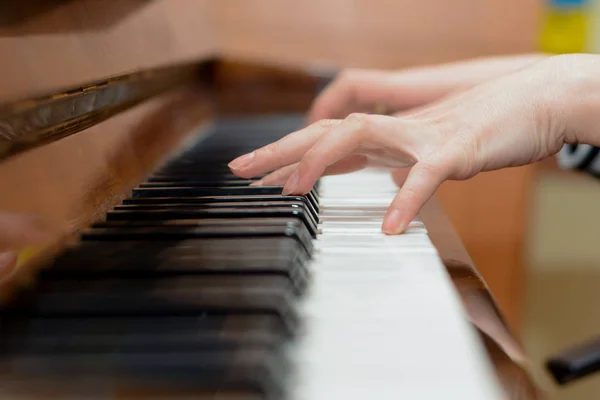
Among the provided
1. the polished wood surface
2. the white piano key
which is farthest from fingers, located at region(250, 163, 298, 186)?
the polished wood surface

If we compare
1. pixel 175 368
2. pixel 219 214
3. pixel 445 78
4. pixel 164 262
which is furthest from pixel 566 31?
pixel 175 368

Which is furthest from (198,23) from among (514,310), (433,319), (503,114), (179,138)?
(514,310)

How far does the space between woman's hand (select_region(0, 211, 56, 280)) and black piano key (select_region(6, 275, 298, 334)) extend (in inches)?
1.1

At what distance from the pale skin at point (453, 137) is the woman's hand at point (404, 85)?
0.32 metres

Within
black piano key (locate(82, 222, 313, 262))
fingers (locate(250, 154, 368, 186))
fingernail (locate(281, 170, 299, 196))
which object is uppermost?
black piano key (locate(82, 222, 313, 262))

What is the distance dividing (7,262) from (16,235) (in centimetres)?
3

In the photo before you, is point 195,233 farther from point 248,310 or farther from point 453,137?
point 453,137

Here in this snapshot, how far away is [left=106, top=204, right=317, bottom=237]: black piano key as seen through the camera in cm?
60

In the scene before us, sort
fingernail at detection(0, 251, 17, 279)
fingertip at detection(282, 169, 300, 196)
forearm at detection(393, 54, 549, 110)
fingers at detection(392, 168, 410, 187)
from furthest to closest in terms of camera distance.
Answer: forearm at detection(393, 54, 549, 110) → fingers at detection(392, 168, 410, 187) → fingertip at detection(282, 169, 300, 196) → fingernail at detection(0, 251, 17, 279)

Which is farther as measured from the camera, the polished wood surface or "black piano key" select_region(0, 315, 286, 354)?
the polished wood surface

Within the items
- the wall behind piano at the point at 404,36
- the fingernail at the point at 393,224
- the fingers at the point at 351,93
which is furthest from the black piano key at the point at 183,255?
the wall behind piano at the point at 404,36

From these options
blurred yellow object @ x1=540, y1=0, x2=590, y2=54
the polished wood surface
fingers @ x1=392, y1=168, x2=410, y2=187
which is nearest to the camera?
fingers @ x1=392, y1=168, x2=410, y2=187

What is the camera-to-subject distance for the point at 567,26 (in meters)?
2.01

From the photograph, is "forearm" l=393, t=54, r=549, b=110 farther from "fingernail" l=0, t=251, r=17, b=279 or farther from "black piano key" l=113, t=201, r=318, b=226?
"fingernail" l=0, t=251, r=17, b=279
